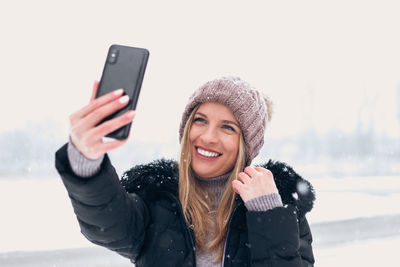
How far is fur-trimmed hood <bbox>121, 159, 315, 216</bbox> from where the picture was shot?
1.51 m

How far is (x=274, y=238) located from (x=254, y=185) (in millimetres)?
202

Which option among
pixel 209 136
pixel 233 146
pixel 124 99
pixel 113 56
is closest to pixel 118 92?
pixel 124 99

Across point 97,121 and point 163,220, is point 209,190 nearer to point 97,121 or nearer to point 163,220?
point 163,220

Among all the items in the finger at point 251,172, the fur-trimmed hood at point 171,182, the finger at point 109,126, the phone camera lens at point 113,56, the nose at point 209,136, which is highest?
the phone camera lens at point 113,56

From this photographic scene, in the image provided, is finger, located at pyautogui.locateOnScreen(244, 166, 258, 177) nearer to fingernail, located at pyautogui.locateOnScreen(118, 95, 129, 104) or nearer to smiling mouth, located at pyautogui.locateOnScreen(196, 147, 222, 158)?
smiling mouth, located at pyautogui.locateOnScreen(196, 147, 222, 158)

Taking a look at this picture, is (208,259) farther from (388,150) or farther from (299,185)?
(388,150)

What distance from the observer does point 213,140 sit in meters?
1.54

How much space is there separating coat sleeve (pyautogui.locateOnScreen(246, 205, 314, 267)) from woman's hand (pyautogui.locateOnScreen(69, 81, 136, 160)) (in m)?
0.59

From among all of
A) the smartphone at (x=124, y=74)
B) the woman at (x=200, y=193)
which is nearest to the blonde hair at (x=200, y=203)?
the woman at (x=200, y=193)

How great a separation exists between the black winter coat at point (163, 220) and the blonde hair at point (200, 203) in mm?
43

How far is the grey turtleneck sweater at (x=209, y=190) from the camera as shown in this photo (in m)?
1.07

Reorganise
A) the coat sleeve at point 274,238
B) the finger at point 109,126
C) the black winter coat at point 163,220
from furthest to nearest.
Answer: the coat sleeve at point 274,238, the black winter coat at point 163,220, the finger at point 109,126

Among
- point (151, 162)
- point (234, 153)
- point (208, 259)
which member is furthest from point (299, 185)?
point (151, 162)

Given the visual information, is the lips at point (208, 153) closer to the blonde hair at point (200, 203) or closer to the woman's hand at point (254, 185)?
the blonde hair at point (200, 203)
